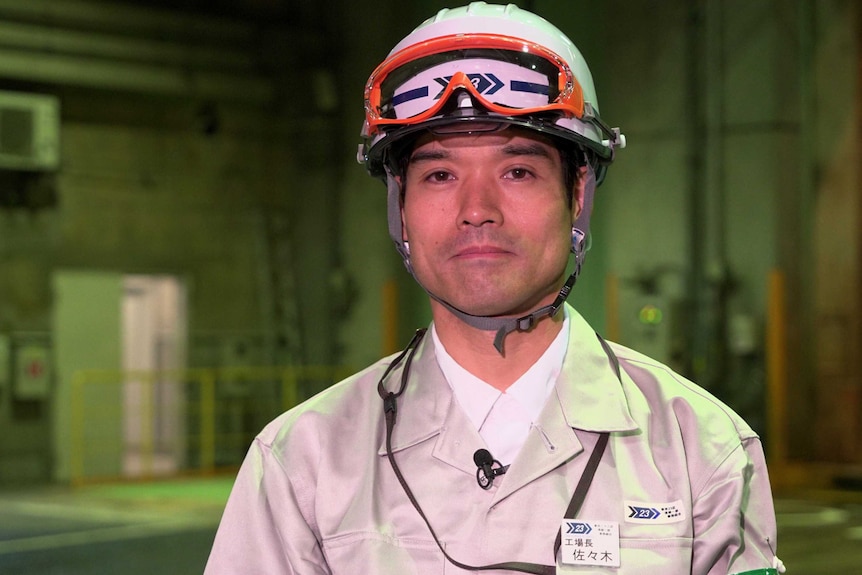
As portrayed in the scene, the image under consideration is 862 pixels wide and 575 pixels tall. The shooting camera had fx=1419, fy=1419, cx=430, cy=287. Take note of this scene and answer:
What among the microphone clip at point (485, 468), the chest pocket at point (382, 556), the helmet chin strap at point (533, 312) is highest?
the helmet chin strap at point (533, 312)

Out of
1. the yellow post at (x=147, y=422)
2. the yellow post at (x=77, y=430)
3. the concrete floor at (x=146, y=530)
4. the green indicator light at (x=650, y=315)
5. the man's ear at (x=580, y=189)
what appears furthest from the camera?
the yellow post at (x=147, y=422)

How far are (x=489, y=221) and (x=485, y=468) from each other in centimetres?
41

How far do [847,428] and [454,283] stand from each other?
40.8 feet

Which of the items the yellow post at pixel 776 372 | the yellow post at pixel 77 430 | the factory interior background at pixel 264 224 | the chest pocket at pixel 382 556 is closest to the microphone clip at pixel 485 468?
the chest pocket at pixel 382 556

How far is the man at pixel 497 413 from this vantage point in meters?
2.28

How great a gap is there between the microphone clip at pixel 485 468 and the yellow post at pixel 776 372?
37.9 feet

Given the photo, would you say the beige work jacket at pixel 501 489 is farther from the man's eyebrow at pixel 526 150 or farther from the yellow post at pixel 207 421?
the yellow post at pixel 207 421

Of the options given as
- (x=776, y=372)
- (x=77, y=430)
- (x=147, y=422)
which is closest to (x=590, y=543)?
(x=776, y=372)

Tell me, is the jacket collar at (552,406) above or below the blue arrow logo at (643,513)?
above

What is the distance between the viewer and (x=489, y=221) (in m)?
2.37

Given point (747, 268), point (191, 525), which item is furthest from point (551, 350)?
point (747, 268)

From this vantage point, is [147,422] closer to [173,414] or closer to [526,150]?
[173,414]

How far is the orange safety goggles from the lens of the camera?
2.42m

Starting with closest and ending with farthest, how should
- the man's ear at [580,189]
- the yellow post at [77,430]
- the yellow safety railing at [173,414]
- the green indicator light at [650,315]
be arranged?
1. the man's ear at [580,189]
2. the green indicator light at [650,315]
3. the yellow post at [77,430]
4. the yellow safety railing at [173,414]
